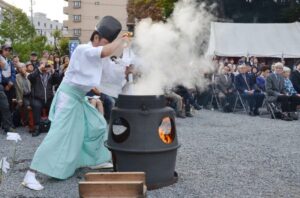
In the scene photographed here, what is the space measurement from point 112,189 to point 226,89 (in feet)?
32.3

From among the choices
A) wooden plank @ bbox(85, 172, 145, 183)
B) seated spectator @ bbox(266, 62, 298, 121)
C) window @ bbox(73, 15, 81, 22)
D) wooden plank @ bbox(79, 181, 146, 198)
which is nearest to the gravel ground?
wooden plank @ bbox(85, 172, 145, 183)

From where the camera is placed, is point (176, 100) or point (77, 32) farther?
point (77, 32)

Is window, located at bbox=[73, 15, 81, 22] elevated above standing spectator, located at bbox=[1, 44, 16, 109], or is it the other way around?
window, located at bbox=[73, 15, 81, 22]

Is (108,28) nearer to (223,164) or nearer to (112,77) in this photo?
(112,77)

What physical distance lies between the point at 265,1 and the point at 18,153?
2265cm

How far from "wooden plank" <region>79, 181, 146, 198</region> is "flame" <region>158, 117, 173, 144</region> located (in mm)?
1247

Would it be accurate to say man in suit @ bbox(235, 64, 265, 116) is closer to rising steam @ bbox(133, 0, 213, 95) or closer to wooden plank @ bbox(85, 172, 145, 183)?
rising steam @ bbox(133, 0, 213, 95)

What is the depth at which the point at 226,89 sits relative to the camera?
1305cm

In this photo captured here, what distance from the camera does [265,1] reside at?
26.5 m

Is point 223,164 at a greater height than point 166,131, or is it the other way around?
point 166,131

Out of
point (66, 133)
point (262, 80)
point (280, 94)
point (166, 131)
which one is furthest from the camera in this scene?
point (262, 80)

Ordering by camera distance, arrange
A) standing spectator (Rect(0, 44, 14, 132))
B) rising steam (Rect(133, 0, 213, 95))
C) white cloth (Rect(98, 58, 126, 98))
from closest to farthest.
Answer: white cloth (Rect(98, 58, 126, 98)), rising steam (Rect(133, 0, 213, 95)), standing spectator (Rect(0, 44, 14, 132))

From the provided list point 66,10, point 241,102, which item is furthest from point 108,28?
point 66,10

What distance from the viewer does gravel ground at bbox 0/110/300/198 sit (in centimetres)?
479
